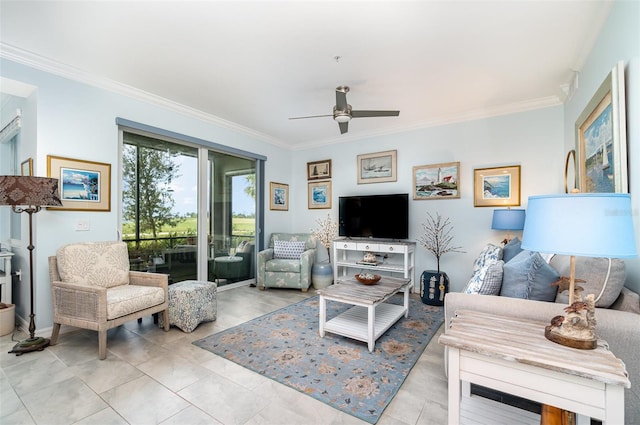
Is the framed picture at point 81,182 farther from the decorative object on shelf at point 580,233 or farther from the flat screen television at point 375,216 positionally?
the decorative object on shelf at point 580,233

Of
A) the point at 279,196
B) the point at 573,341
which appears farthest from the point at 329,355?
the point at 279,196

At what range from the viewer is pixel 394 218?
4.39 meters

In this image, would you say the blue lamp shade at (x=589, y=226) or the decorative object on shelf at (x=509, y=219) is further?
the decorative object on shelf at (x=509, y=219)

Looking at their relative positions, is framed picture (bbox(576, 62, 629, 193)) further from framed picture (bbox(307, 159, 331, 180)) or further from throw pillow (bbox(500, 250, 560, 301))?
framed picture (bbox(307, 159, 331, 180))

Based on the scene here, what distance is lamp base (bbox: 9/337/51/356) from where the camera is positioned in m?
2.35

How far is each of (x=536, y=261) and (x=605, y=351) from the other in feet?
2.33

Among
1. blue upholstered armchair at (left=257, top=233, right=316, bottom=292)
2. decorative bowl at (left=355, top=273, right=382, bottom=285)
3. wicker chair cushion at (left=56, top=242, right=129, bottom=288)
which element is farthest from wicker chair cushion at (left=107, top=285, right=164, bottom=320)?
decorative bowl at (left=355, top=273, right=382, bottom=285)

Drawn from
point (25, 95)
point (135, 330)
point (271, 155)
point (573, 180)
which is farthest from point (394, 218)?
point (25, 95)

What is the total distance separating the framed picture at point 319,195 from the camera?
532 cm

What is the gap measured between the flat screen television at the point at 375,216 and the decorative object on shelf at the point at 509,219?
47.9 inches

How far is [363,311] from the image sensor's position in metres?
3.15

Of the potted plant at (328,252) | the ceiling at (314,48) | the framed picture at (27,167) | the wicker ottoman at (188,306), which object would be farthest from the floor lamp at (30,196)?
the potted plant at (328,252)

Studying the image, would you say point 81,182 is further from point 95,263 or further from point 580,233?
point 580,233

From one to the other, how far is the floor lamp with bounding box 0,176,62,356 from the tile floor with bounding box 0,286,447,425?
3.4 inches
